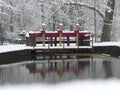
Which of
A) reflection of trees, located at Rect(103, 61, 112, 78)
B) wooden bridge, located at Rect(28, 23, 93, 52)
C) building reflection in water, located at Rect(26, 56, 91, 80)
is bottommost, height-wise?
building reflection in water, located at Rect(26, 56, 91, 80)

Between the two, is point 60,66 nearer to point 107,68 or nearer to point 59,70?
point 59,70

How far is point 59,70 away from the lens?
1531 centimetres

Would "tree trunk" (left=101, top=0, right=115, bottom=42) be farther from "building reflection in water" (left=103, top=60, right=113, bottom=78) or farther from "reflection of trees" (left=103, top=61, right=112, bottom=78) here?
"reflection of trees" (left=103, top=61, right=112, bottom=78)

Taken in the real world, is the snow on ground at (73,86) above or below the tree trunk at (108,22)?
below

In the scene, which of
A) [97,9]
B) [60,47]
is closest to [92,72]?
[60,47]

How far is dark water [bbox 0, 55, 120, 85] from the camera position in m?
13.3

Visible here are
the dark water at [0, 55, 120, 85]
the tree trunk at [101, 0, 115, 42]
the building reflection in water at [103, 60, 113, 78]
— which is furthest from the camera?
the tree trunk at [101, 0, 115, 42]

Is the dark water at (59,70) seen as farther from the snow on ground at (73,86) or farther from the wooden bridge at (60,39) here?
the wooden bridge at (60,39)

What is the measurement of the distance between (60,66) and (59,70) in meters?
1.18

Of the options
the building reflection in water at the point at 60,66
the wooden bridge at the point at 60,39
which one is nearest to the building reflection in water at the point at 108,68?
the building reflection in water at the point at 60,66

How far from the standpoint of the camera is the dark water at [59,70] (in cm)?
1334

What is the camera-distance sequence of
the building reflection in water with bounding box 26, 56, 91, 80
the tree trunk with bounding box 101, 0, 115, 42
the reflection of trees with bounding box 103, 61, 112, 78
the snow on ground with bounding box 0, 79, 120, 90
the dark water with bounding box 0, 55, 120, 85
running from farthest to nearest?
the tree trunk with bounding box 101, 0, 115, 42 < the building reflection in water with bounding box 26, 56, 91, 80 < the reflection of trees with bounding box 103, 61, 112, 78 < the dark water with bounding box 0, 55, 120, 85 < the snow on ground with bounding box 0, 79, 120, 90

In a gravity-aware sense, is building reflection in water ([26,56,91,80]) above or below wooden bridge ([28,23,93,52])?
below

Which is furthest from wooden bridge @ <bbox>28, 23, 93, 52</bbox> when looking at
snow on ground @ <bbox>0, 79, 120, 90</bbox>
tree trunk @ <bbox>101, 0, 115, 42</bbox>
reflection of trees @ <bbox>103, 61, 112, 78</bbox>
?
snow on ground @ <bbox>0, 79, 120, 90</bbox>
